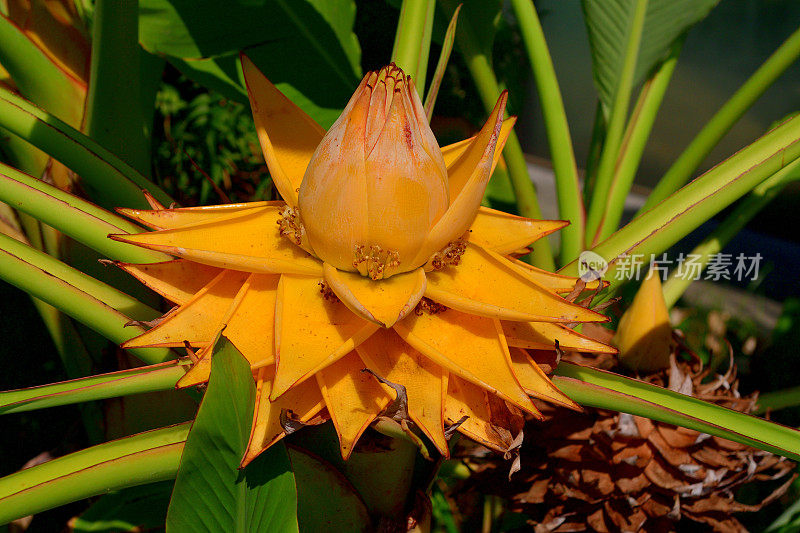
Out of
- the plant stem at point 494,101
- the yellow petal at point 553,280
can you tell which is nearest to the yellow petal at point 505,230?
the yellow petal at point 553,280

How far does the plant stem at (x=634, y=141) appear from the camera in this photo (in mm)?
864

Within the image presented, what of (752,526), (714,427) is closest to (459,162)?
(714,427)

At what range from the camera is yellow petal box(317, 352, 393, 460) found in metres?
0.38

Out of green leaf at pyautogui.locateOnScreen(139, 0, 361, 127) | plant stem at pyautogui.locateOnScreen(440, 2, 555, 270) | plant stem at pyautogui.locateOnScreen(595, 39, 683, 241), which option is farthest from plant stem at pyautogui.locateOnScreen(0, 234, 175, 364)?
plant stem at pyautogui.locateOnScreen(595, 39, 683, 241)

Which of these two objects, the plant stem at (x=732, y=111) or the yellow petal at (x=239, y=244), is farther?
the plant stem at (x=732, y=111)

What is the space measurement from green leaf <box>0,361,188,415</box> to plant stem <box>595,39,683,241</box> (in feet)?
2.04

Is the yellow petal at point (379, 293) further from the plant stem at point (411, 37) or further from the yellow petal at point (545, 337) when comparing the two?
the plant stem at point (411, 37)

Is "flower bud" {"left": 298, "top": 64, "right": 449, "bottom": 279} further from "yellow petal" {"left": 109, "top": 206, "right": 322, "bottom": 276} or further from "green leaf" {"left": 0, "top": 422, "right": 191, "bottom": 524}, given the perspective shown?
"green leaf" {"left": 0, "top": 422, "right": 191, "bottom": 524}

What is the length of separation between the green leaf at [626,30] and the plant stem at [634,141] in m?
0.03

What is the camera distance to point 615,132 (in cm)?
86

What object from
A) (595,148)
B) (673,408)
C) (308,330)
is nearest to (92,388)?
(308,330)

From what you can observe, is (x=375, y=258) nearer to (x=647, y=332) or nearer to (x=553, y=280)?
(x=553, y=280)

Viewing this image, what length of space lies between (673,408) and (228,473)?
32 centimetres

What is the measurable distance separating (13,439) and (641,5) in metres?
1.15
